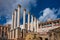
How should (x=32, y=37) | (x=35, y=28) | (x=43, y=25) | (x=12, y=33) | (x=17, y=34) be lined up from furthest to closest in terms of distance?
(x=43, y=25)
(x=35, y=28)
(x=12, y=33)
(x=17, y=34)
(x=32, y=37)

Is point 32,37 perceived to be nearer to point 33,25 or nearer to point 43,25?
point 33,25

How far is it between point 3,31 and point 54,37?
4365cm

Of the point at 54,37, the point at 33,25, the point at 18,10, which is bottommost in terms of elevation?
the point at 54,37

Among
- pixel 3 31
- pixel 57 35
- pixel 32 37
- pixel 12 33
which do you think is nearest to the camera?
pixel 32 37

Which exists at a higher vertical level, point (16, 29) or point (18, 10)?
point (18, 10)

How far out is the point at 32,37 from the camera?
25.4 m

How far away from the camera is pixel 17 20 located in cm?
4488

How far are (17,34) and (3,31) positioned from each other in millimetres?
25777

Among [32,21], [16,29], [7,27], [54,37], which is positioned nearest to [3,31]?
[7,27]

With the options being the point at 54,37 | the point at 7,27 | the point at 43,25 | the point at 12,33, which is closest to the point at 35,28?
the point at 43,25

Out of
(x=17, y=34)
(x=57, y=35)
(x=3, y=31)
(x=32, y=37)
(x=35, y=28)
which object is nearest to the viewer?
(x=32, y=37)

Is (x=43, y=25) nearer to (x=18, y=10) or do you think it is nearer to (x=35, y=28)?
(x=35, y=28)

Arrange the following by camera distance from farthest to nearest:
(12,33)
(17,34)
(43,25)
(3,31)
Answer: (3,31), (43,25), (12,33), (17,34)

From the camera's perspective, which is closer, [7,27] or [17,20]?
[17,20]
